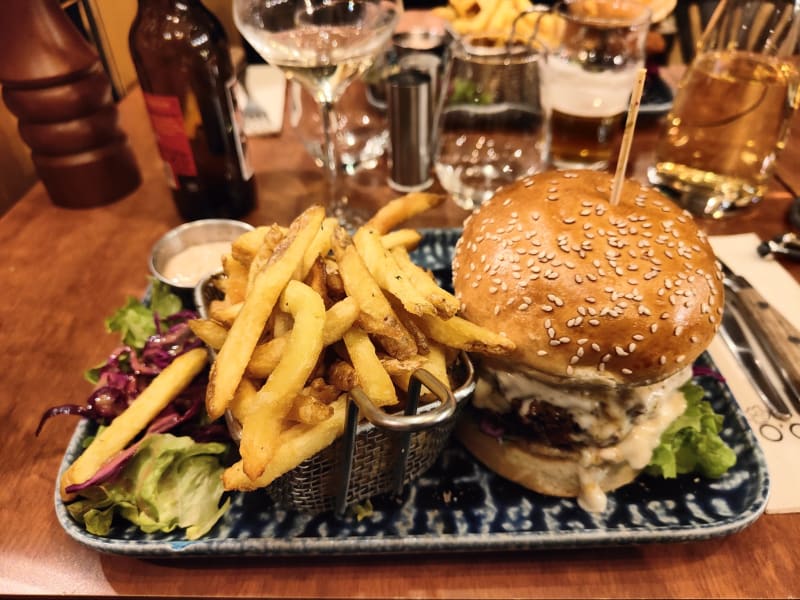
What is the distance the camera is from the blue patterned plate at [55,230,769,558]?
1096 millimetres

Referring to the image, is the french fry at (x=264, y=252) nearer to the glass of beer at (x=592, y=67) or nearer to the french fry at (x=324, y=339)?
the french fry at (x=324, y=339)

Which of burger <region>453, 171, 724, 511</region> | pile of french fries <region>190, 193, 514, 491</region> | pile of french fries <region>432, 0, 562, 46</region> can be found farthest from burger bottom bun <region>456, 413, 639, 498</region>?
pile of french fries <region>432, 0, 562, 46</region>

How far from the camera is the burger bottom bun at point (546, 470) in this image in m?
1.26

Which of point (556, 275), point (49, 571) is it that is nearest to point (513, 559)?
point (556, 275)

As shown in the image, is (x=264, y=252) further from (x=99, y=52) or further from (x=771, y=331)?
(x=99, y=52)

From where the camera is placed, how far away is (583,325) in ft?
3.79

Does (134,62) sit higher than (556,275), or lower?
higher

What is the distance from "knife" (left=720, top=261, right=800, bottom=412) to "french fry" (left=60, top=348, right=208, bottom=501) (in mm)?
1356

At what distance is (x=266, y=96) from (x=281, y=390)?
2.28 meters

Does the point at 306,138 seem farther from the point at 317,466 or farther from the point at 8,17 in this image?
the point at 317,466

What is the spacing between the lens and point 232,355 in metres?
1.01

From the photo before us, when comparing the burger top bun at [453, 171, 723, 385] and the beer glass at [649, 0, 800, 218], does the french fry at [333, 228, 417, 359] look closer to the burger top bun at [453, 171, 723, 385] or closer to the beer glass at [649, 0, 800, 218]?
the burger top bun at [453, 171, 723, 385]

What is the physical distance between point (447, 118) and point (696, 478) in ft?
4.67

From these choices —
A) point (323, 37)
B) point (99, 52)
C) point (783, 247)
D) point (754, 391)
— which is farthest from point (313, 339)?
point (99, 52)
